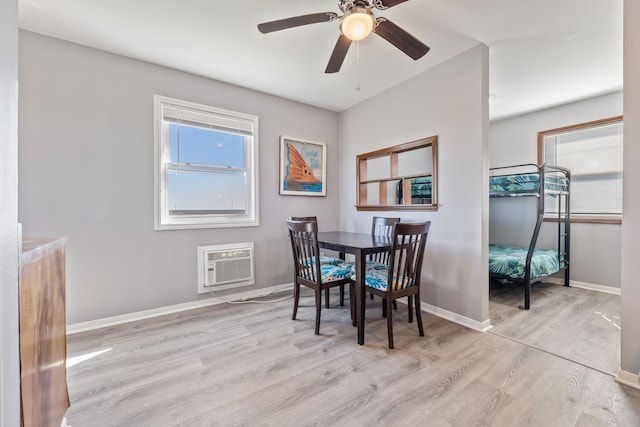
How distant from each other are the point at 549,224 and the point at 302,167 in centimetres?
358

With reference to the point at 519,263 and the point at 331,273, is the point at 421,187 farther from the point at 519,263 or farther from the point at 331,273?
the point at 331,273

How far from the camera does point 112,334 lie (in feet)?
7.40

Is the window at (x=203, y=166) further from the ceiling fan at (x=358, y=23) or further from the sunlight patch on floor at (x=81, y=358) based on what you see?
the ceiling fan at (x=358, y=23)

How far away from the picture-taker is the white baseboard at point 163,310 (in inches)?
91.9

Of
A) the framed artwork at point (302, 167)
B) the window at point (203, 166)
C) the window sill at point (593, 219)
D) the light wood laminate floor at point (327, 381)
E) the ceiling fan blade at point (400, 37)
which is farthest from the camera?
the framed artwork at point (302, 167)

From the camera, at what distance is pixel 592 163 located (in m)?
3.47

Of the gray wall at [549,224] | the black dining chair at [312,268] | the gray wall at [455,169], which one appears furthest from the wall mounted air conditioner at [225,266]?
the gray wall at [549,224]

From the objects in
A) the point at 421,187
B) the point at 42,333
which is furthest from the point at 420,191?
the point at 42,333

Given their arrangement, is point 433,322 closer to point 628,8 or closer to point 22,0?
point 628,8

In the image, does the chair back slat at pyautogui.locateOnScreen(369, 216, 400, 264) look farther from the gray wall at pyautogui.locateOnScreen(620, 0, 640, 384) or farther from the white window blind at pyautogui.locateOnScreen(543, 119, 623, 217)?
the white window blind at pyautogui.locateOnScreen(543, 119, 623, 217)

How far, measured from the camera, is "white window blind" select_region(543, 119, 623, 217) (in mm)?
3293

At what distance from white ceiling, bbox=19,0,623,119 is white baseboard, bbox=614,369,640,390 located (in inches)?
95.7

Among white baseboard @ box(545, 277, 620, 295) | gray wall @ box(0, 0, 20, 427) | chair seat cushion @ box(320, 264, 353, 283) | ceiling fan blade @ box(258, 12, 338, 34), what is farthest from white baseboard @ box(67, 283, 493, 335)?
ceiling fan blade @ box(258, 12, 338, 34)

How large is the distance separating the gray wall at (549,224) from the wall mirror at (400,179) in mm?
1500
